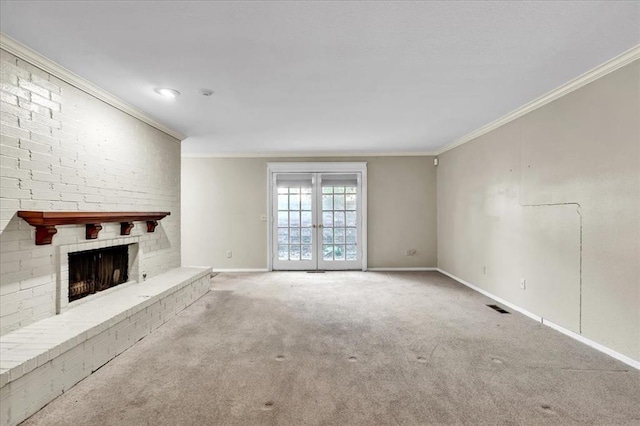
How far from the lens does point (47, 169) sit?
2521mm

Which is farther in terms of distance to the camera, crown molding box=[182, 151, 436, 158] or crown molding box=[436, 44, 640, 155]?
crown molding box=[182, 151, 436, 158]

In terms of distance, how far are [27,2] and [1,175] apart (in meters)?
1.15

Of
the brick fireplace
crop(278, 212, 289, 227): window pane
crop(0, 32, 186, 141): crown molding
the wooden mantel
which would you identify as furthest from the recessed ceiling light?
crop(278, 212, 289, 227): window pane

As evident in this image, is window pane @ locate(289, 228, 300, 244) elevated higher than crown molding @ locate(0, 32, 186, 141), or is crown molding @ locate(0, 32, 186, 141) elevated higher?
crown molding @ locate(0, 32, 186, 141)

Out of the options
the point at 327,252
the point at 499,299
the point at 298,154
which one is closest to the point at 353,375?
the point at 499,299

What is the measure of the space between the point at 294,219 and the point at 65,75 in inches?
171

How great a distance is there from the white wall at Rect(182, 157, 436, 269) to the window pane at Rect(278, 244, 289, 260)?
293 mm

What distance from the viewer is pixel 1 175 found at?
216cm

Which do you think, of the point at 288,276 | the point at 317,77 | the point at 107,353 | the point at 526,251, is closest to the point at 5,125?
the point at 107,353

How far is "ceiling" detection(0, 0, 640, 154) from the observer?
72.9 inches

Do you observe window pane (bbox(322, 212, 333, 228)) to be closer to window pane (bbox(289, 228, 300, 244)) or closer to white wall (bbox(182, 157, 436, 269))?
window pane (bbox(289, 228, 300, 244))

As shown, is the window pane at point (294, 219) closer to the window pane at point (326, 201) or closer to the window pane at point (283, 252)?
the window pane at point (283, 252)

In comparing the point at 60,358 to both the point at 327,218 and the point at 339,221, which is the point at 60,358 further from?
the point at 339,221

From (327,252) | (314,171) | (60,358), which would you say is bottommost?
(60,358)
